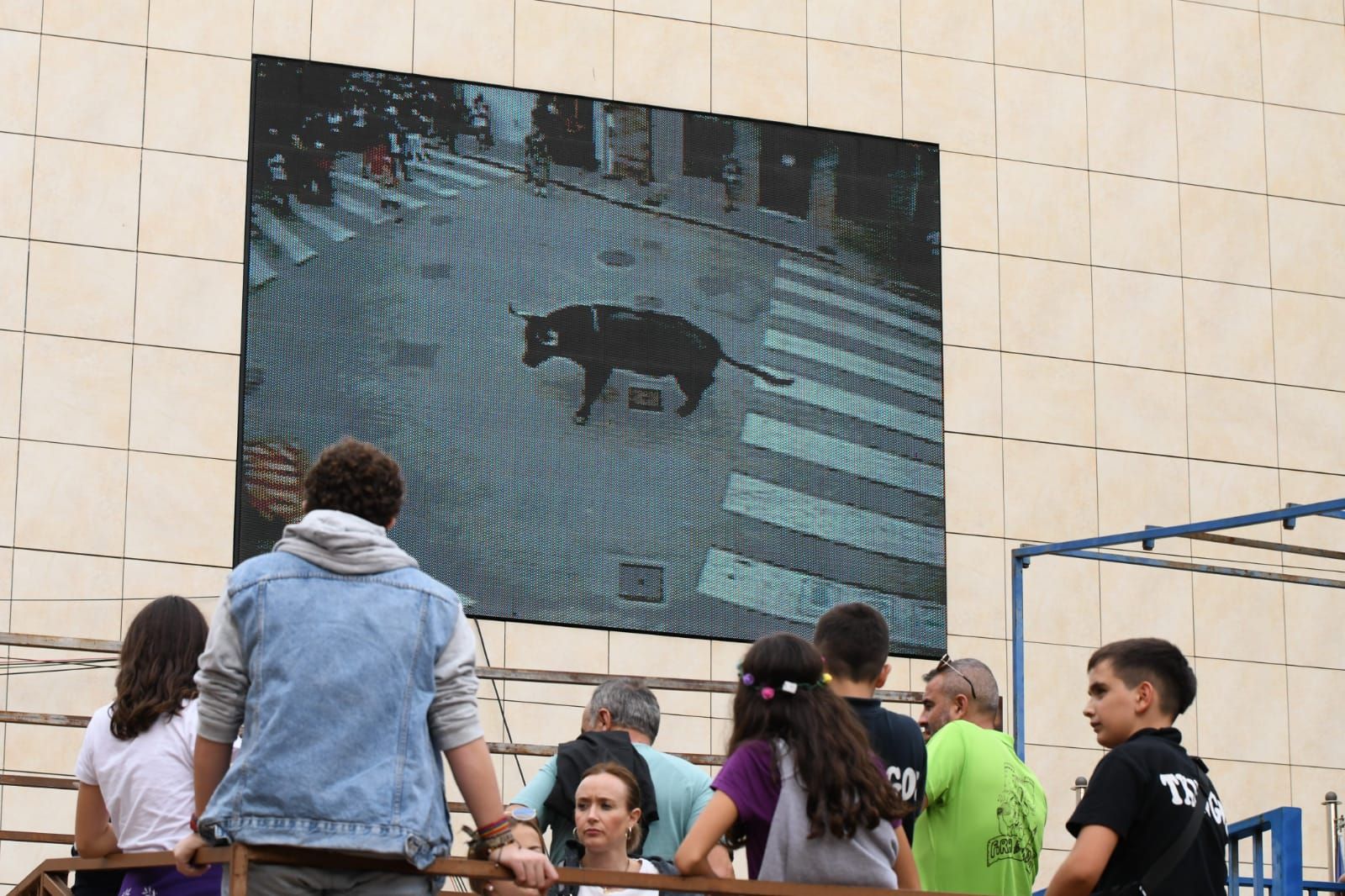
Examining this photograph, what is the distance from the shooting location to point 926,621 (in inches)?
555

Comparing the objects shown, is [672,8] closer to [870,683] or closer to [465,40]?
[465,40]

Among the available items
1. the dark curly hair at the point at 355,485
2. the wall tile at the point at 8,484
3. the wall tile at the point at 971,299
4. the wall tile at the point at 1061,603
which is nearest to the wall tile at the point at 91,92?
the wall tile at the point at 8,484

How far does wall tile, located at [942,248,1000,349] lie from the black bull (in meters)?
1.62

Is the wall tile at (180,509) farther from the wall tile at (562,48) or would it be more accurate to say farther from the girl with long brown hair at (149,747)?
the girl with long brown hair at (149,747)

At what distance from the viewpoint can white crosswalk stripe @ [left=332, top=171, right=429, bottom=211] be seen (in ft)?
43.8

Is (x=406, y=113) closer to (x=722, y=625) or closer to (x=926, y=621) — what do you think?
(x=722, y=625)

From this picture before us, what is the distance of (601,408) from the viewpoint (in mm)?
13586

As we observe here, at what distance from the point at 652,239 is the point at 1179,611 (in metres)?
4.53

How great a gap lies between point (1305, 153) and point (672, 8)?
510 centimetres

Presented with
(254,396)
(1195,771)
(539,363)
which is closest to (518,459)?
(539,363)

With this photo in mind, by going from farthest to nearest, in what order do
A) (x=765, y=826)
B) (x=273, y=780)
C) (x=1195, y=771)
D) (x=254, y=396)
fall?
(x=254, y=396), (x=1195, y=771), (x=765, y=826), (x=273, y=780)

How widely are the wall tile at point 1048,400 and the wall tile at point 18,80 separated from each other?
6.75 meters

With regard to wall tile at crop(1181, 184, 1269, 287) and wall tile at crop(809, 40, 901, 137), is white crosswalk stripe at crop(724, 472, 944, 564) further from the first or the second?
wall tile at crop(1181, 184, 1269, 287)

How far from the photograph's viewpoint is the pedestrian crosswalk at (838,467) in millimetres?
13773
